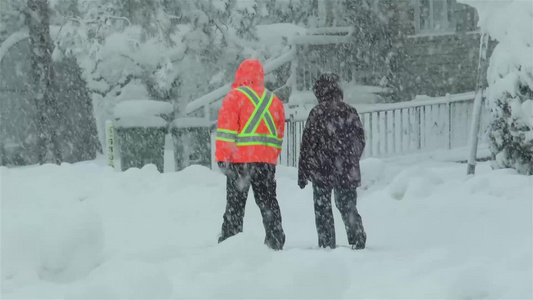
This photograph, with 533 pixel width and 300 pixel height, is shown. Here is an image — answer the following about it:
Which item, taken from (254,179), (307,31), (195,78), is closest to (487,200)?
(254,179)

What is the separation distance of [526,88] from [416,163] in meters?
4.93

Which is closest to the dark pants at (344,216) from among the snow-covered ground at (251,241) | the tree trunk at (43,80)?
the snow-covered ground at (251,241)

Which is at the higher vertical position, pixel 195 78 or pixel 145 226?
pixel 195 78

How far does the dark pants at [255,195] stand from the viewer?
705 cm

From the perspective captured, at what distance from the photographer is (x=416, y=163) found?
14.9 metres

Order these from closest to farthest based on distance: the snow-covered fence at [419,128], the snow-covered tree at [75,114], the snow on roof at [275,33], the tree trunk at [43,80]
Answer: the snow-covered fence at [419,128]
the snow on roof at [275,33]
the tree trunk at [43,80]
the snow-covered tree at [75,114]

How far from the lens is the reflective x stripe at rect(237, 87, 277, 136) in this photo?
696 cm

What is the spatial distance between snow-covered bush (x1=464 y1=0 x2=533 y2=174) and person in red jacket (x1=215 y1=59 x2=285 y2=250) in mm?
4183

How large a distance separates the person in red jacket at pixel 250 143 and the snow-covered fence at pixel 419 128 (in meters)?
8.37

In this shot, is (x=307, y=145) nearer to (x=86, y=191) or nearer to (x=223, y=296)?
(x=223, y=296)

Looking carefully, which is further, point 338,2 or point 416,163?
point 338,2

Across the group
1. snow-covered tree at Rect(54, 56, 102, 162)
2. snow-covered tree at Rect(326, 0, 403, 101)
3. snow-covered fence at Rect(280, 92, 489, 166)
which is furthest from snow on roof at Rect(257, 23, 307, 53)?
snow-covered tree at Rect(54, 56, 102, 162)

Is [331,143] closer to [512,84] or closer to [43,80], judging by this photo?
[512,84]

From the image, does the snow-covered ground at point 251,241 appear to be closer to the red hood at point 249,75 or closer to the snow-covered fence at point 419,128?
the red hood at point 249,75
